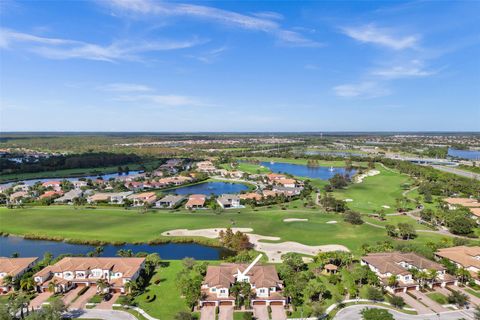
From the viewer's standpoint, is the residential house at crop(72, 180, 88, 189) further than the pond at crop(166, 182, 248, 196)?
Yes

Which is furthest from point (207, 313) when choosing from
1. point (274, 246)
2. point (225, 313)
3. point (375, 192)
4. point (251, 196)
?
point (375, 192)

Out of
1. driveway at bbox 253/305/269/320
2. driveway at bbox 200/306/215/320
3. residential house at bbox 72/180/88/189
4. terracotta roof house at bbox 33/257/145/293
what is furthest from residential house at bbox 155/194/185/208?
driveway at bbox 253/305/269/320

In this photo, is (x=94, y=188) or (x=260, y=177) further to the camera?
(x=260, y=177)

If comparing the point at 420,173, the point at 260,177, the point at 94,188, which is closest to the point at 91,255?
the point at 94,188

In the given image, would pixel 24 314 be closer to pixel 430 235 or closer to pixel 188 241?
pixel 188 241

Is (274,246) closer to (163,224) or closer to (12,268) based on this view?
(163,224)

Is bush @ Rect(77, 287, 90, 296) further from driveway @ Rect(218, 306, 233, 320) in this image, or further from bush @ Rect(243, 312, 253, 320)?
bush @ Rect(243, 312, 253, 320)

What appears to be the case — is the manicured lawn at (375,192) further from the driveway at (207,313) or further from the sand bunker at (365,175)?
the driveway at (207,313)

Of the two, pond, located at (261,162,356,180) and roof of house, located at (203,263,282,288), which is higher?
roof of house, located at (203,263,282,288)
